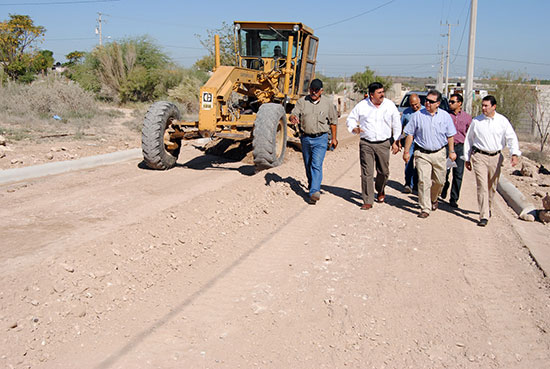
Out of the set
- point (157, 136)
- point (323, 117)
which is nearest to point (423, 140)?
point (323, 117)

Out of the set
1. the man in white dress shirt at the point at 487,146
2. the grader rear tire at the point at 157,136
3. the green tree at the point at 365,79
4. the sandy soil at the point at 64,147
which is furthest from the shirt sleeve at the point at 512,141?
the green tree at the point at 365,79

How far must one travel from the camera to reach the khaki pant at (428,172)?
7.38 m

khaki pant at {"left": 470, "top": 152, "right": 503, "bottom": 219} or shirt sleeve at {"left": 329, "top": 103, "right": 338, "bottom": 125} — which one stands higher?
shirt sleeve at {"left": 329, "top": 103, "right": 338, "bottom": 125}

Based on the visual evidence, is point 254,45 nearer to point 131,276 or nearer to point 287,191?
point 287,191

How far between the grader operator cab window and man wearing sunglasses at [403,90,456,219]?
17.6 feet

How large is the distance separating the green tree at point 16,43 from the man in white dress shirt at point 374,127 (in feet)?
92.6

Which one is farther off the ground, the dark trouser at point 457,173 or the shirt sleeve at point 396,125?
the shirt sleeve at point 396,125

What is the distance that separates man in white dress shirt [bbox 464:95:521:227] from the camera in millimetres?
6992

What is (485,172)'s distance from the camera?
7.15m

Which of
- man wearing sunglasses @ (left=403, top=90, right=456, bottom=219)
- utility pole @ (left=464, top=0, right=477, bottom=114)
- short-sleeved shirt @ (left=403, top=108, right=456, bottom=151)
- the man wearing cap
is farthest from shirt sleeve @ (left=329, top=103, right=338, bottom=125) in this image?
utility pole @ (left=464, top=0, right=477, bottom=114)

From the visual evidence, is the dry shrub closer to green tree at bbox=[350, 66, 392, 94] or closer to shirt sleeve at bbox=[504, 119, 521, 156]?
shirt sleeve at bbox=[504, 119, 521, 156]

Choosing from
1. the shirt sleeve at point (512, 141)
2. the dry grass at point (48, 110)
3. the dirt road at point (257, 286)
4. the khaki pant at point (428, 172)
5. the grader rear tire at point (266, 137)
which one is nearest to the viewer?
the dirt road at point (257, 286)

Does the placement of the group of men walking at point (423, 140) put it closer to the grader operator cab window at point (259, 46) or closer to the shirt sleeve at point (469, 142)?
the shirt sleeve at point (469, 142)

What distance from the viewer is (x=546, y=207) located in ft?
24.9
